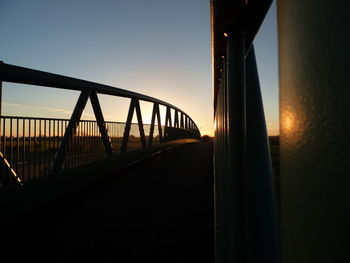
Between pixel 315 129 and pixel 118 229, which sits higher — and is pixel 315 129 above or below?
above

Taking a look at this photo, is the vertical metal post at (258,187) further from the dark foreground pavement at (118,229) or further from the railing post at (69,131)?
the railing post at (69,131)

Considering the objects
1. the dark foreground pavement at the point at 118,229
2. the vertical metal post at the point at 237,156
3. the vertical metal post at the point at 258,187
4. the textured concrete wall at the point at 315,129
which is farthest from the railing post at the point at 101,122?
the textured concrete wall at the point at 315,129

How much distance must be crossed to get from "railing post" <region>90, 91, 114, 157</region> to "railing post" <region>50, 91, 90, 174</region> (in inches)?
17.9

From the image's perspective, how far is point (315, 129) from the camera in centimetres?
28

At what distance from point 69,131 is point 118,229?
3.10 meters

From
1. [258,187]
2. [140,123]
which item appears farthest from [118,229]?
[140,123]

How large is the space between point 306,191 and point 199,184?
16.2 feet

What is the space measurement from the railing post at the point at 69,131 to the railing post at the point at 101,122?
1.49ft

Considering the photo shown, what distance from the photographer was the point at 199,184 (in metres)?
5.10

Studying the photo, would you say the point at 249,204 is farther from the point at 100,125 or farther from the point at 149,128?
the point at 149,128

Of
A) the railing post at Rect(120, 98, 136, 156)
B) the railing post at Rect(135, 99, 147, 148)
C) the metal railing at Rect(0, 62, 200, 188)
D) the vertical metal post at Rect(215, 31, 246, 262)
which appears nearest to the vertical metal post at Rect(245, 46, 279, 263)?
the vertical metal post at Rect(215, 31, 246, 262)

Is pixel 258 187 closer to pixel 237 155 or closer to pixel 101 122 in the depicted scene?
pixel 237 155

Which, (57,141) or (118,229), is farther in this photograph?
(57,141)

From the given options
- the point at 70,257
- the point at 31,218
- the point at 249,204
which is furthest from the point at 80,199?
the point at 249,204
